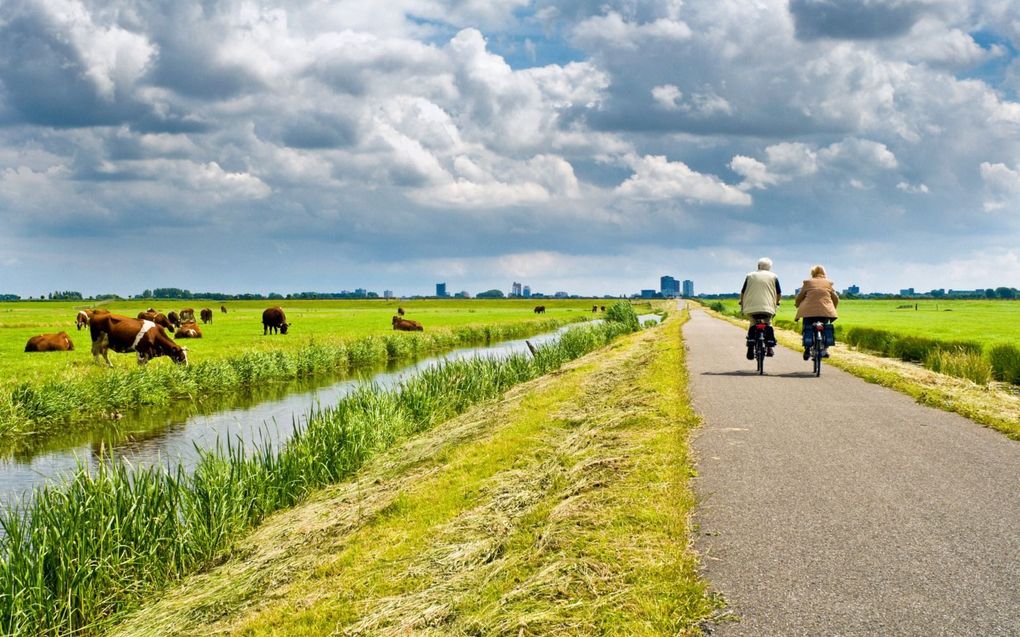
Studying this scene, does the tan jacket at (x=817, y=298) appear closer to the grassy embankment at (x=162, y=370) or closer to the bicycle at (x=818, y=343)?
the bicycle at (x=818, y=343)

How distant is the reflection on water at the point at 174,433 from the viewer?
1423 centimetres

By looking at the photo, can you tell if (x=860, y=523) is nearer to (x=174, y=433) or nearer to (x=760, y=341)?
(x=760, y=341)

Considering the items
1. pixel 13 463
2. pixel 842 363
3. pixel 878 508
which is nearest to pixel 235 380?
pixel 13 463

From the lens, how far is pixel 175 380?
24359mm

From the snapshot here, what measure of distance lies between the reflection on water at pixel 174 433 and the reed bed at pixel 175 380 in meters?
0.85

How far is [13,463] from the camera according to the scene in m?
15.4

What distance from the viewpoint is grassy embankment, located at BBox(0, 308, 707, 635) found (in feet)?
23.8

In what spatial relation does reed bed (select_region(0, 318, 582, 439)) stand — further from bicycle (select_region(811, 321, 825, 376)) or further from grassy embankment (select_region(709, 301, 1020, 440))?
grassy embankment (select_region(709, 301, 1020, 440))

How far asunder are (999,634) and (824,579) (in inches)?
40.2

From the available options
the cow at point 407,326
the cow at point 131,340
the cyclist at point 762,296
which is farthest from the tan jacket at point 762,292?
the cow at point 407,326

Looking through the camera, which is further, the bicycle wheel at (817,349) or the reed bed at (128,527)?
the bicycle wheel at (817,349)

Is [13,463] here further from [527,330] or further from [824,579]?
[527,330]

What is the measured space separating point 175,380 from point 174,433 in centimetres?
683

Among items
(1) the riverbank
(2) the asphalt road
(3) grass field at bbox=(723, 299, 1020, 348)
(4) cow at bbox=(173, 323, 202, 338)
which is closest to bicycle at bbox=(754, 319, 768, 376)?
(1) the riverbank
